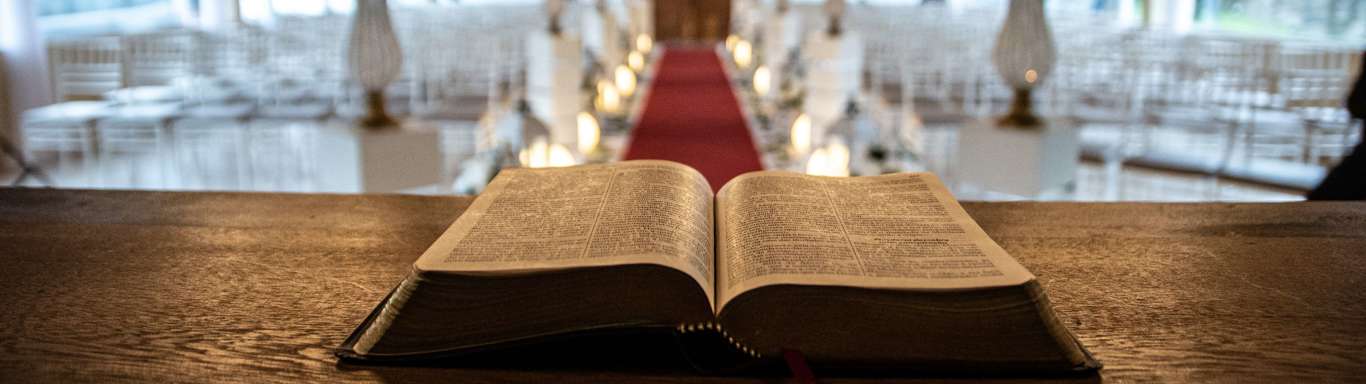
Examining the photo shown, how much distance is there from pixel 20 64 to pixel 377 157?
15.1 ft

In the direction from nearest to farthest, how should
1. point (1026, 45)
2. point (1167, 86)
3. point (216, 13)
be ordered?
point (1026, 45) < point (1167, 86) < point (216, 13)

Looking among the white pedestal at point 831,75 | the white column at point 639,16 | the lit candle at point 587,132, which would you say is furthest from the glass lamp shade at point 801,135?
the white column at point 639,16

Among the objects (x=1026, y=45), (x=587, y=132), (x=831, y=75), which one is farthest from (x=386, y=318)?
(x=831, y=75)

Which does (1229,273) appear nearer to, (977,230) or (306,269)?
(977,230)

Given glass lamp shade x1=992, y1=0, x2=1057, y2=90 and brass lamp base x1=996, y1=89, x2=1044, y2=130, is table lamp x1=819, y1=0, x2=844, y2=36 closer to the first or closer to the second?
brass lamp base x1=996, y1=89, x2=1044, y2=130

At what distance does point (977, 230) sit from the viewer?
1.00m

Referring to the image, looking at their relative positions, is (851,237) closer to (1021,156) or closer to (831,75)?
(1021,156)

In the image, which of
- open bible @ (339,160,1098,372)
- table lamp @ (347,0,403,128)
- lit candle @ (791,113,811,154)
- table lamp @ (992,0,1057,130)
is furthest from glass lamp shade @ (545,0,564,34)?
open bible @ (339,160,1098,372)

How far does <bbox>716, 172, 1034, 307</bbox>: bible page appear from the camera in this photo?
0.82 m

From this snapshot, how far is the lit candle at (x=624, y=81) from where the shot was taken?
9016 mm

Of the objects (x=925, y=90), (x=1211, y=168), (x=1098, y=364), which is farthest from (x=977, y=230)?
(x=925, y=90)

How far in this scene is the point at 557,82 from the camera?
19.9ft

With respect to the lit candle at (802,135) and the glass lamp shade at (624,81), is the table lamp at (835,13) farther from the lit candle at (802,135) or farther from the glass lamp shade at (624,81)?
the glass lamp shade at (624,81)

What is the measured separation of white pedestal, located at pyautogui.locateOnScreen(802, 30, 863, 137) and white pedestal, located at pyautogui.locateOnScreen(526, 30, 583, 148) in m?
1.46
